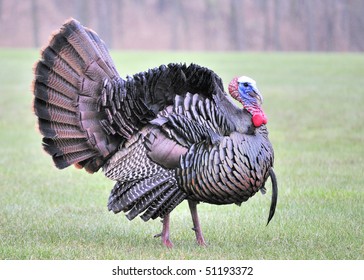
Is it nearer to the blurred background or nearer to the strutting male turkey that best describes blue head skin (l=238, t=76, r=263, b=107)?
the strutting male turkey

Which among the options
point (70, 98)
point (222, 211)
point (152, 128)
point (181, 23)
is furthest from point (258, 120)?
point (181, 23)

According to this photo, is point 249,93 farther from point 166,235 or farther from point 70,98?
point 70,98

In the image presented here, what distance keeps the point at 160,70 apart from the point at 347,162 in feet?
19.5

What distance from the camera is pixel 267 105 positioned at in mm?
19641

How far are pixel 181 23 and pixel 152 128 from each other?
145 feet

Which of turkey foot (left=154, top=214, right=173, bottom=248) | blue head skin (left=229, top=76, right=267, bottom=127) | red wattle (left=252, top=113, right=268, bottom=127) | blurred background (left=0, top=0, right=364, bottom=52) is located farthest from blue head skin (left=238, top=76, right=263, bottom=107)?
blurred background (left=0, top=0, right=364, bottom=52)

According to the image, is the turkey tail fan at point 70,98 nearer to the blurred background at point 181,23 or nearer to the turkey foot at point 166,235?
the turkey foot at point 166,235

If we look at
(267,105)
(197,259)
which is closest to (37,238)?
(197,259)

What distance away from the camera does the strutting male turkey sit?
664cm

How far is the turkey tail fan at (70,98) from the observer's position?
713 cm

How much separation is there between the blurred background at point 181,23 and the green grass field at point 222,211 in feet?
101

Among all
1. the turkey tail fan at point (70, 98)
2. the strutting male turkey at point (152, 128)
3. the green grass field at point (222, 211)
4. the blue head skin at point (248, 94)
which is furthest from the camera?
the turkey tail fan at point (70, 98)

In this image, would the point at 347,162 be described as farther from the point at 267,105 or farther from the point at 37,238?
the point at 267,105

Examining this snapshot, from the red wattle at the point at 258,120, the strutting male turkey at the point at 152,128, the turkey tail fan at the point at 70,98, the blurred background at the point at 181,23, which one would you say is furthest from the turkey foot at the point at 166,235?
the blurred background at the point at 181,23
